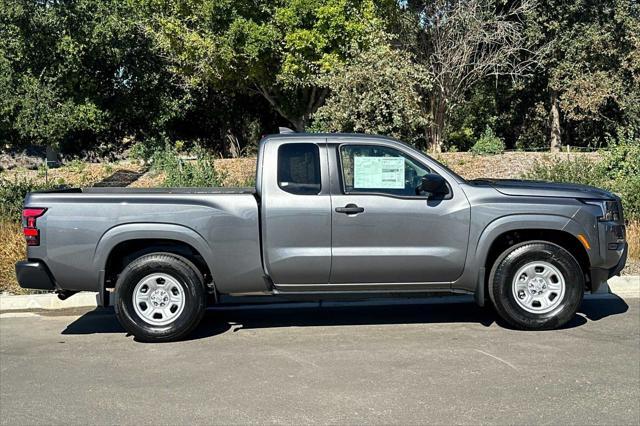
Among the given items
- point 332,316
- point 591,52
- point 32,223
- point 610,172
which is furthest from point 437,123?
point 32,223

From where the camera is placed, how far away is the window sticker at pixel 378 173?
6.79m

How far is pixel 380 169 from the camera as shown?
268 inches

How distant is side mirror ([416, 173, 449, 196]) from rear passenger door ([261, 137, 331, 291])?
2.94ft

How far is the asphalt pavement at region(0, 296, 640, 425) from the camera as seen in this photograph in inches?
191

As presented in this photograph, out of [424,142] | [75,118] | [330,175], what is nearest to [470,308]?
[330,175]

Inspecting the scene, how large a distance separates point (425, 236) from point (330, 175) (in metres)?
1.08

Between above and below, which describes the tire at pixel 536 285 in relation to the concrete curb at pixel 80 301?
above

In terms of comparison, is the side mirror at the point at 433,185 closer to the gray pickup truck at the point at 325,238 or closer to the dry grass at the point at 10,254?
the gray pickup truck at the point at 325,238

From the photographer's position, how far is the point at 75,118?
22750 millimetres

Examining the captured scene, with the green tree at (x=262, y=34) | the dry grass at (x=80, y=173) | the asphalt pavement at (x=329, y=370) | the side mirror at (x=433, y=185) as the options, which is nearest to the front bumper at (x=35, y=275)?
the asphalt pavement at (x=329, y=370)

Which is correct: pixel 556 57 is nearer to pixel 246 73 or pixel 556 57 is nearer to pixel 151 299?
pixel 246 73

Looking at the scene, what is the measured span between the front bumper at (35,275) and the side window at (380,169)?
9.70 feet

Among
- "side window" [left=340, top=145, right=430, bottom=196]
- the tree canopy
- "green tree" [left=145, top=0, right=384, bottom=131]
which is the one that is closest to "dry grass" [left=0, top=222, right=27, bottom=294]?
"side window" [left=340, top=145, right=430, bottom=196]

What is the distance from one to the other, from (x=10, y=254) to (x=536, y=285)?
665 cm
